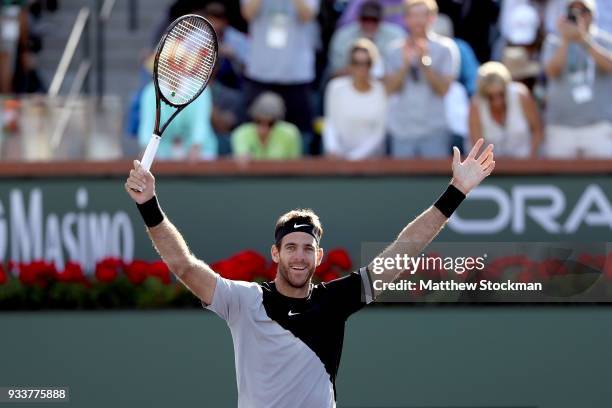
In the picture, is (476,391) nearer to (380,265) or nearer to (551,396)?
(551,396)

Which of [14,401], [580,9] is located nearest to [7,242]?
[14,401]

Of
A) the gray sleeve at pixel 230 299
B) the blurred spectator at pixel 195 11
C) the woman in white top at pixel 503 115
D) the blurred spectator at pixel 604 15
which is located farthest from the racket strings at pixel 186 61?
the blurred spectator at pixel 195 11

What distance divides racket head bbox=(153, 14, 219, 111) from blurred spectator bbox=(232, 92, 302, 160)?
4.40 metres

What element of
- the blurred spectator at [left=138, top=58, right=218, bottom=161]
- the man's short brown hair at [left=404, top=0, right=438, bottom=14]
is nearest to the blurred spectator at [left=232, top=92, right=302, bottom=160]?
the blurred spectator at [left=138, top=58, right=218, bottom=161]

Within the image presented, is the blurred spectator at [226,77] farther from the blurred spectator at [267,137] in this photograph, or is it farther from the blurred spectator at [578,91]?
the blurred spectator at [578,91]

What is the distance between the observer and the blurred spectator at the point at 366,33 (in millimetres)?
11344

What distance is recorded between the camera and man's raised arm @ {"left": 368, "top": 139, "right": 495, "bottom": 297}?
18.1ft

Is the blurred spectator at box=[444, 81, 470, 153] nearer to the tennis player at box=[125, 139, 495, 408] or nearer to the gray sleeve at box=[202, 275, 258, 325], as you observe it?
the tennis player at box=[125, 139, 495, 408]

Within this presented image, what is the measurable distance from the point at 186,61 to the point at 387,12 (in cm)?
594

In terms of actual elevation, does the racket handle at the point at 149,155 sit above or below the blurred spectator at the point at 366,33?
below

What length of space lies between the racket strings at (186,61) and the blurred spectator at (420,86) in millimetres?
4587

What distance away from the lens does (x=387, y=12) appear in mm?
11703

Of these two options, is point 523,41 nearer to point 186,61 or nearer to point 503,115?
point 503,115

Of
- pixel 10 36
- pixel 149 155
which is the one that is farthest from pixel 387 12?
pixel 149 155
